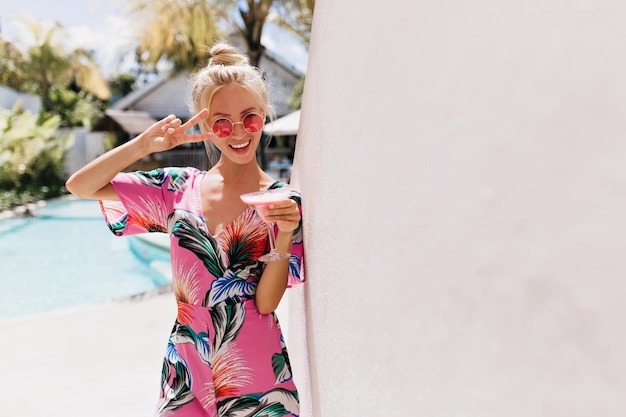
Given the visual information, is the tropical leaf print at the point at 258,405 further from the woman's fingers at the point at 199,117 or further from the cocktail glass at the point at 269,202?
the woman's fingers at the point at 199,117

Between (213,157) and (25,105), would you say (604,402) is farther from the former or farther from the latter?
(25,105)

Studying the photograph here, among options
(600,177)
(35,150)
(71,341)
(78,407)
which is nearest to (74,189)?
(600,177)

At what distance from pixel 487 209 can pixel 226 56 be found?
1387 mm

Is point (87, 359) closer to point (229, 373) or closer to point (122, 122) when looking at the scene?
point (229, 373)

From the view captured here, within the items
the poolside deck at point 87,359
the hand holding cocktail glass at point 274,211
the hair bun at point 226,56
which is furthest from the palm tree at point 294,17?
the hand holding cocktail glass at point 274,211

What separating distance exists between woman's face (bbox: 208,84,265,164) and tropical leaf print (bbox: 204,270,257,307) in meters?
0.38

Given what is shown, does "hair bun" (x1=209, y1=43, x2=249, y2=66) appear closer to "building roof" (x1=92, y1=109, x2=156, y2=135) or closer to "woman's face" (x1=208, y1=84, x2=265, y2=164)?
"woman's face" (x1=208, y1=84, x2=265, y2=164)

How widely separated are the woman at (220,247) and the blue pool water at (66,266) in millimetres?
7382

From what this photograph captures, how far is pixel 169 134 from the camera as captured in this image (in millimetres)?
1904

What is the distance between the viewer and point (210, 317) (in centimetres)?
180

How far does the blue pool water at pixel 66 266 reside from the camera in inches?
396

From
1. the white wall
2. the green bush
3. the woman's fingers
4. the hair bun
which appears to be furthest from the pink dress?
the green bush

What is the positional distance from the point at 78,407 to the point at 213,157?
7.35 ft

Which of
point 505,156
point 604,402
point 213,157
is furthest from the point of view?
point 213,157
